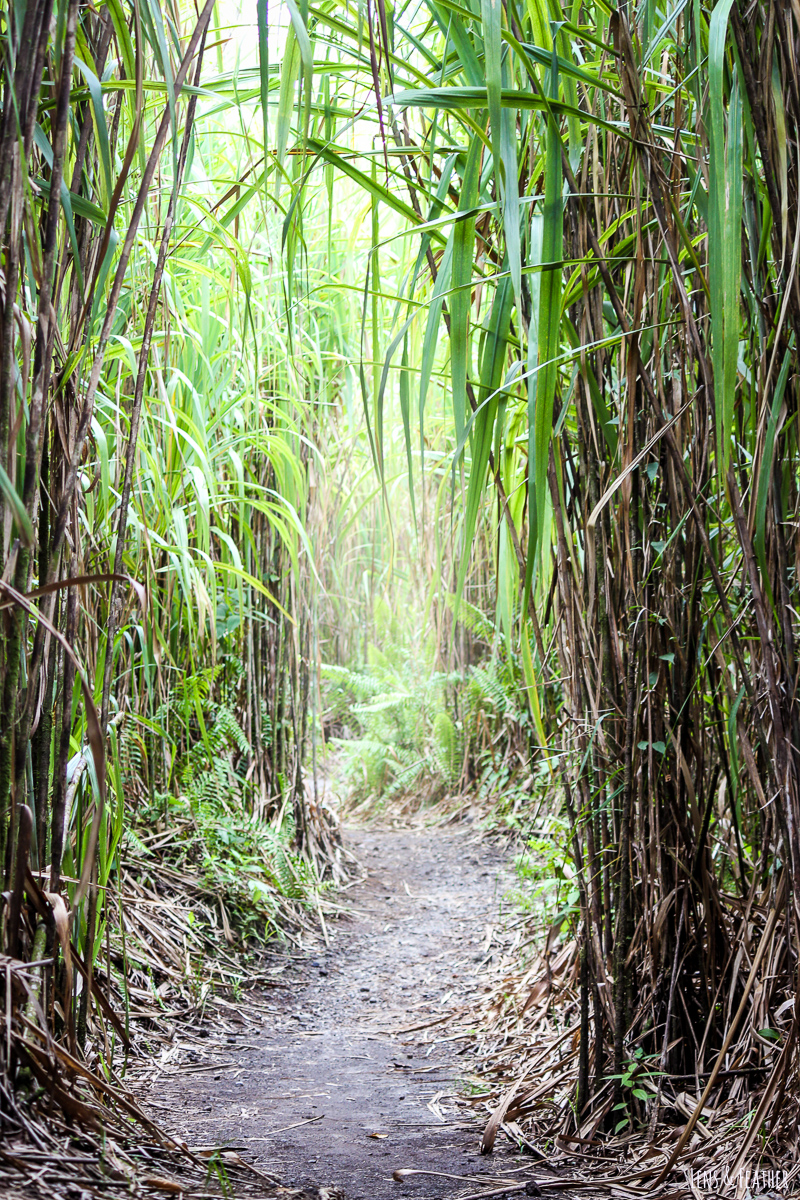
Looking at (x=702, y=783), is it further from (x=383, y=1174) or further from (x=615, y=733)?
(x=383, y=1174)

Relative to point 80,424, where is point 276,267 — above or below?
above

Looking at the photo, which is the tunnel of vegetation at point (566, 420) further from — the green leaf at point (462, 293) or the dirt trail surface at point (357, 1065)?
the dirt trail surface at point (357, 1065)

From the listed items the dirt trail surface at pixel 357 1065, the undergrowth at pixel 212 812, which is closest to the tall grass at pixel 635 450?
the dirt trail surface at pixel 357 1065

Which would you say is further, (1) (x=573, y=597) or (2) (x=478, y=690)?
(2) (x=478, y=690)

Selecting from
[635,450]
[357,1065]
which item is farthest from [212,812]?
[635,450]

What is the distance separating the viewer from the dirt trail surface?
1.33 m

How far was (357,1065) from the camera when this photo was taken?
1939 mm

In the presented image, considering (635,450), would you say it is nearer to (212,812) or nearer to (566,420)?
(566,420)

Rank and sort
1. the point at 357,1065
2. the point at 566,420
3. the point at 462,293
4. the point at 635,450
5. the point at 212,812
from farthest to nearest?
the point at 212,812
the point at 357,1065
the point at 566,420
the point at 635,450
the point at 462,293

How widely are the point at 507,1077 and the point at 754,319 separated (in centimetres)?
145

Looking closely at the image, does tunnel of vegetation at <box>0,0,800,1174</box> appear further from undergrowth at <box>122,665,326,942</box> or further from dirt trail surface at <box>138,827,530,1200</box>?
undergrowth at <box>122,665,326,942</box>

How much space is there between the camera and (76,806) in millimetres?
1266

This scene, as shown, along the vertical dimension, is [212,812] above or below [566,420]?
below

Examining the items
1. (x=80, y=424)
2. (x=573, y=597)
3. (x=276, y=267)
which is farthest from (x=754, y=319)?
(x=276, y=267)
